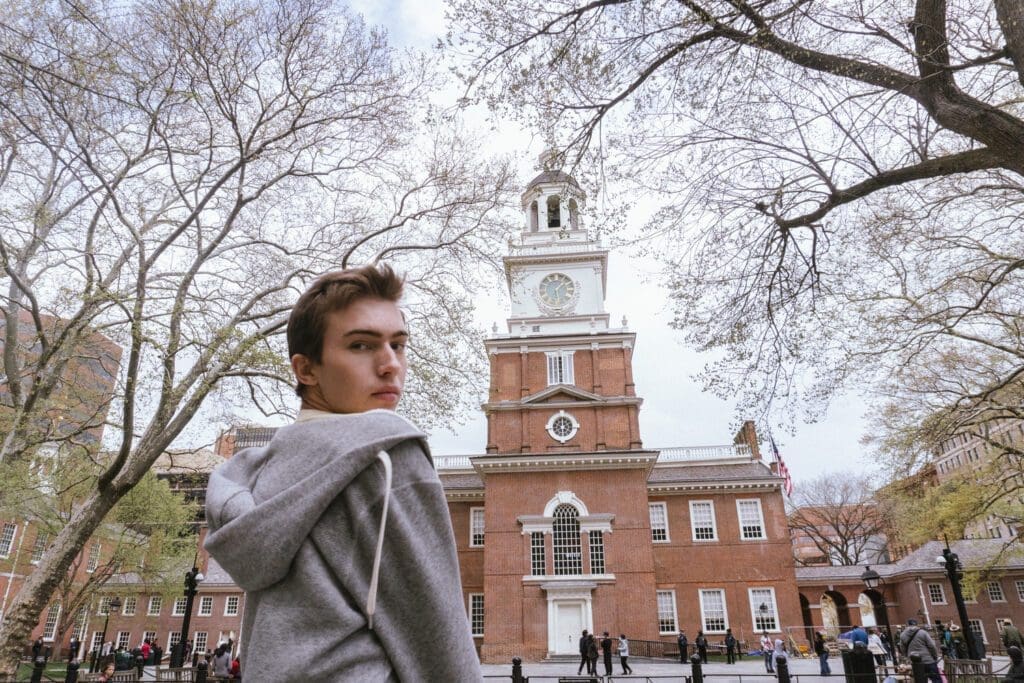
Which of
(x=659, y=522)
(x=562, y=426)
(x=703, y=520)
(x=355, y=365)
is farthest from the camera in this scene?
(x=659, y=522)

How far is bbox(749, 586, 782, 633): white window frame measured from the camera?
2869 centimetres

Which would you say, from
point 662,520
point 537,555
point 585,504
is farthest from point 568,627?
point 662,520

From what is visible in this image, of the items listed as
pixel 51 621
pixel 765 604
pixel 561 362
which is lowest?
pixel 51 621

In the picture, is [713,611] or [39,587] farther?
[713,611]

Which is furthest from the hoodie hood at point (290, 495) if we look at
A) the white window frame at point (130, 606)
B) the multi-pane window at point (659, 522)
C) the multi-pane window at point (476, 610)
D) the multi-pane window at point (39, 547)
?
the white window frame at point (130, 606)

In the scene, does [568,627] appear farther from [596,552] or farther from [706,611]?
[706,611]

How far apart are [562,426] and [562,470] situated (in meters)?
2.23

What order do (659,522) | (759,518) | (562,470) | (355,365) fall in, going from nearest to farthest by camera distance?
(355,365) → (562,470) → (759,518) → (659,522)

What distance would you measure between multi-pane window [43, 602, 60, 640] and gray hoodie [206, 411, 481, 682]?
45406 millimetres

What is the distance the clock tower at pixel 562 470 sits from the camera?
24.9 m

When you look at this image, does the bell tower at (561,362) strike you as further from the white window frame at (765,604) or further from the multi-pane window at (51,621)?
the multi-pane window at (51,621)

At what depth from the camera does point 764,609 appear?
2895cm

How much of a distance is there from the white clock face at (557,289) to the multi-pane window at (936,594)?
30757 mm

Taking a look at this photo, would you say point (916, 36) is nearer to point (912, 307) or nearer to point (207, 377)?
point (912, 307)
